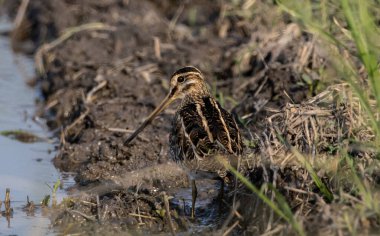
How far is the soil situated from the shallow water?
5.4 inches

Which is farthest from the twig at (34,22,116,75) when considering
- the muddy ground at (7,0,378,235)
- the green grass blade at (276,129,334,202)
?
the green grass blade at (276,129,334,202)

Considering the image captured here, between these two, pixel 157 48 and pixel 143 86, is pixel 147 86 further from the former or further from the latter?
pixel 157 48

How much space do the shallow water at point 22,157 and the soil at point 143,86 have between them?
138mm

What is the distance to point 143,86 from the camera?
25.6 ft

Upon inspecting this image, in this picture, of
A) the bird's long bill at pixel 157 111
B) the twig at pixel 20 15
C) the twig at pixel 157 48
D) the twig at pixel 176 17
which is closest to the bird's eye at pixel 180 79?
the bird's long bill at pixel 157 111

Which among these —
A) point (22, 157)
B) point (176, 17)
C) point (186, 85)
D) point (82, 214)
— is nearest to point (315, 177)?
point (82, 214)

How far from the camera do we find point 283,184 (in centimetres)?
474

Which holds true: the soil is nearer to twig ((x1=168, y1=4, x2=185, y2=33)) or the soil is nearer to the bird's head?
twig ((x1=168, y1=4, x2=185, y2=33))

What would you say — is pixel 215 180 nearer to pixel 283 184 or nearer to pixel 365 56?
pixel 283 184

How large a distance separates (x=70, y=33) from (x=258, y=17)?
78.2 inches

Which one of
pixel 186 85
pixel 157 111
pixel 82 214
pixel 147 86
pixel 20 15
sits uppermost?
pixel 20 15

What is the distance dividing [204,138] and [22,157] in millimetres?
2390

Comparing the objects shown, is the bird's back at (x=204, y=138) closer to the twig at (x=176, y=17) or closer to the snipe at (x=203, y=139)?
the snipe at (x=203, y=139)

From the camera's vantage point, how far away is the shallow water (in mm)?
5391
